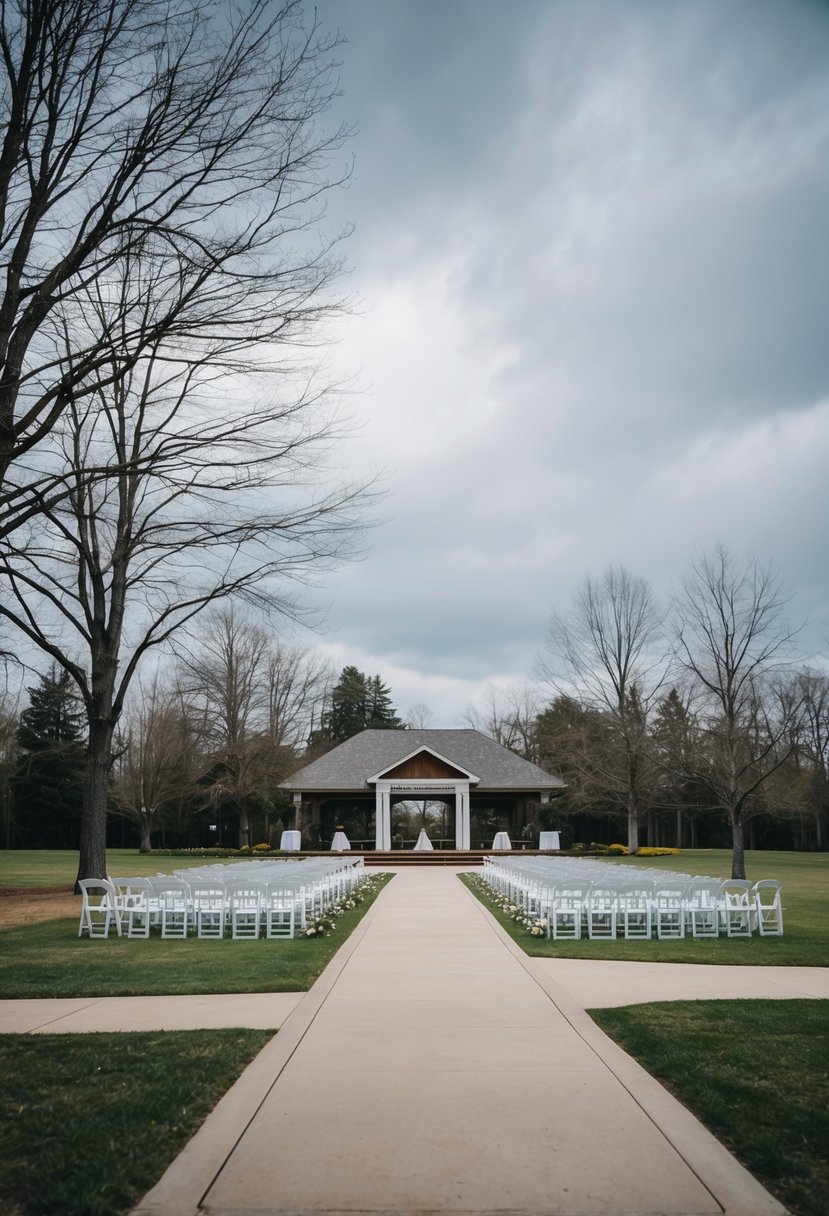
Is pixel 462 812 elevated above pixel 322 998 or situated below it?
below

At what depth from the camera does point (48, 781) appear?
200ft

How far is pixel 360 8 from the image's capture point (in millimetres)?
7660

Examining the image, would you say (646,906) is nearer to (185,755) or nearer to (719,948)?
(719,948)

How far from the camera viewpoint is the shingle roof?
44.7m

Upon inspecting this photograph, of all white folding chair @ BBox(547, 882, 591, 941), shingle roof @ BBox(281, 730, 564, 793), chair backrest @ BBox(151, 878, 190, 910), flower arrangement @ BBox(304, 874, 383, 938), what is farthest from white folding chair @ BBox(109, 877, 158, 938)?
shingle roof @ BBox(281, 730, 564, 793)

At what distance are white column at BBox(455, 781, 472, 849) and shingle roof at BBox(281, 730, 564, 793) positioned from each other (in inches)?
53.2

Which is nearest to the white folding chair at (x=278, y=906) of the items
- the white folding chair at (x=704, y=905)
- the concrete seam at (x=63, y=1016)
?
the concrete seam at (x=63, y=1016)

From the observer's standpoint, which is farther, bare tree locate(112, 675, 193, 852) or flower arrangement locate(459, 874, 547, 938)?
bare tree locate(112, 675, 193, 852)

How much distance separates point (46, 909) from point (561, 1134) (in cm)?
1623

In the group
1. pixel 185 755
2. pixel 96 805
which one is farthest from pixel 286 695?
pixel 96 805

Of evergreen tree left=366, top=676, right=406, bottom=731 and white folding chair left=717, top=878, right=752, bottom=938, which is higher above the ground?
evergreen tree left=366, top=676, right=406, bottom=731

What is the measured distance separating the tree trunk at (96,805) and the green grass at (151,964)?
5927mm

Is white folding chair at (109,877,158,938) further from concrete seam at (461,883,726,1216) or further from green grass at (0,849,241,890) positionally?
green grass at (0,849,241,890)

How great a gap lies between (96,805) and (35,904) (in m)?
2.40
